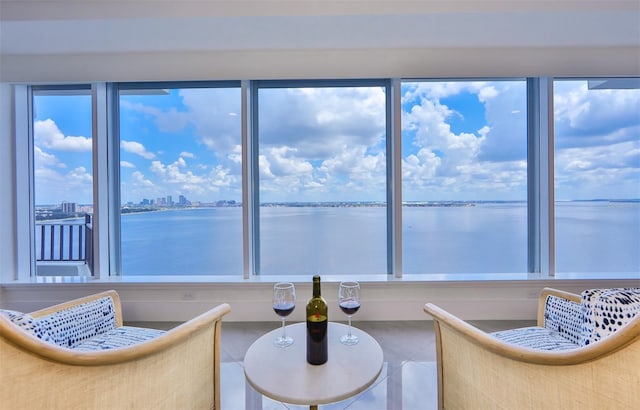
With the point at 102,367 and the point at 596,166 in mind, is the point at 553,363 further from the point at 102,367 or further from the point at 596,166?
the point at 596,166

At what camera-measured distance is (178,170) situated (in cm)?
282

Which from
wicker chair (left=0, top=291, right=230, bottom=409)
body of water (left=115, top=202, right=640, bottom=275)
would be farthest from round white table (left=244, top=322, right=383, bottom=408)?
body of water (left=115, top=202, right=640, bottom=275)

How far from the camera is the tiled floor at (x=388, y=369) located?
4.85ft

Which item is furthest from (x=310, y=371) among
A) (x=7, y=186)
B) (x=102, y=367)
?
(x=7, y=186)

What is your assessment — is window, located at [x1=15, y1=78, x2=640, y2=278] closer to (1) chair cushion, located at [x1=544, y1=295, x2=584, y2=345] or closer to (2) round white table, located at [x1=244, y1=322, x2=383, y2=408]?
(1) chair cushion, located at [x1=544, y1=295, x2=584, y2=345]

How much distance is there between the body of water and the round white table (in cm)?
151

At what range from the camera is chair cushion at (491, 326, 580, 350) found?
50.6 inches

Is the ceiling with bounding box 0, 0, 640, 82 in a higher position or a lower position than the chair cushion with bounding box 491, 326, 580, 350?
higher

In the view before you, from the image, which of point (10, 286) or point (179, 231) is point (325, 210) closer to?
point (179, 231)

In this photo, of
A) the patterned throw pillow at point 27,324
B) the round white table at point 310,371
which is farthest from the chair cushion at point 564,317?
the patterned throw pillow at point 27,324

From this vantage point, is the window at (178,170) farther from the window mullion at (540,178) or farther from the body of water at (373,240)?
the window mullion at (540,178)

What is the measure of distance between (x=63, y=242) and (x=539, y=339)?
4.19 meters

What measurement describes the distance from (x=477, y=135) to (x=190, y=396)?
322cm

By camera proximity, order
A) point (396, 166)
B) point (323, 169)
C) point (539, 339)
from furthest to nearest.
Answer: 1. point (323, 169)
2. point (396, 166)
3. point (539, 339)
